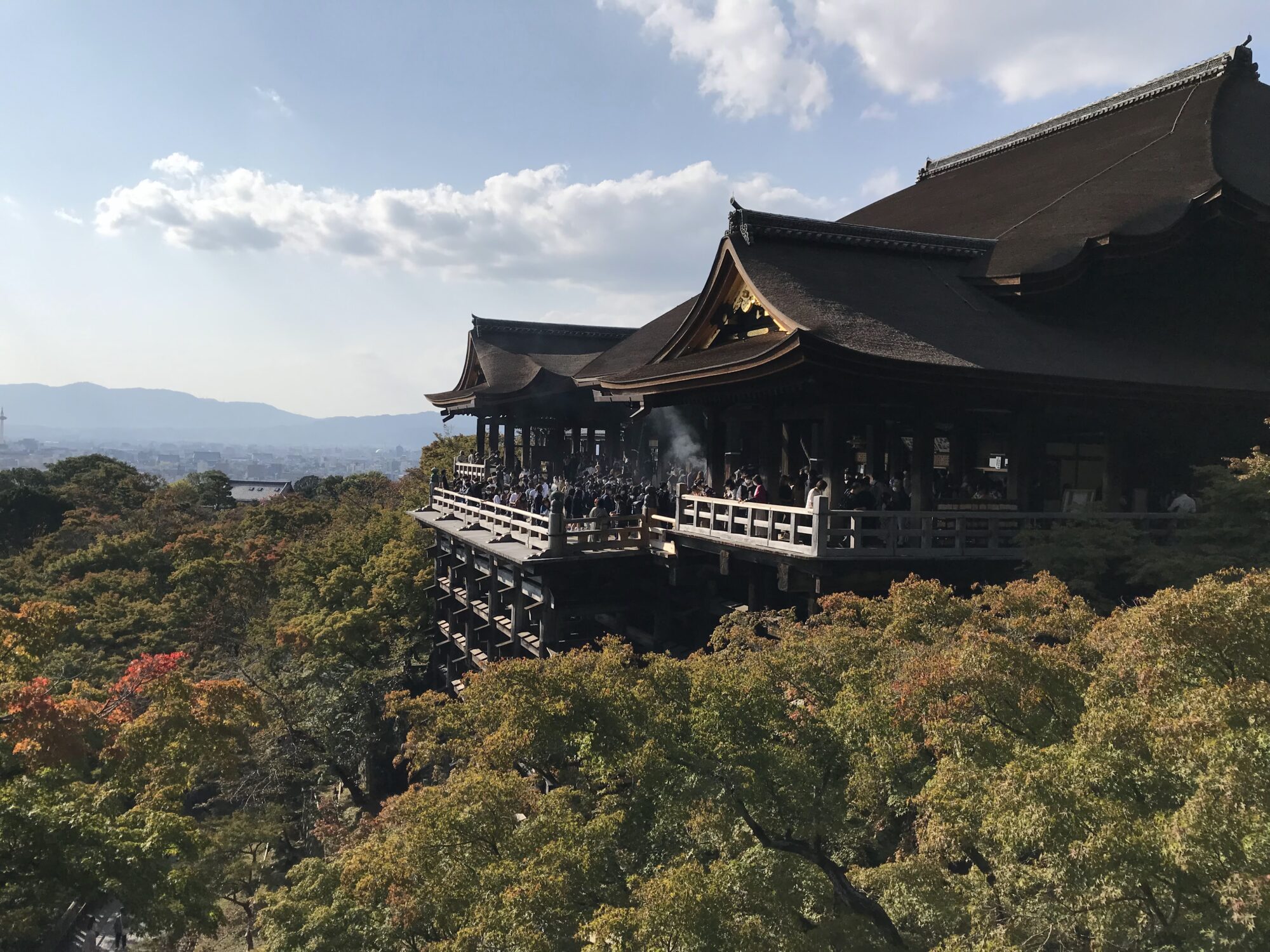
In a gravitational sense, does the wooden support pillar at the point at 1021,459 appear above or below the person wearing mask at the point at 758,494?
above

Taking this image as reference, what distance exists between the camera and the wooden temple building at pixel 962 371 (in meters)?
12.2

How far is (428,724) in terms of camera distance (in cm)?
1283

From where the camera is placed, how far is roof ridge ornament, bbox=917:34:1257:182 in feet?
63.3

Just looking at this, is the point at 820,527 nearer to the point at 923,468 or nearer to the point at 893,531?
the point at 893,531

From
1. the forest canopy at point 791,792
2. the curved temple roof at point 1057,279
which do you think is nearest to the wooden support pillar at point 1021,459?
the curved temple roof at point 1057,279

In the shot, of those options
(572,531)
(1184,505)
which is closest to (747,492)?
(572,531)

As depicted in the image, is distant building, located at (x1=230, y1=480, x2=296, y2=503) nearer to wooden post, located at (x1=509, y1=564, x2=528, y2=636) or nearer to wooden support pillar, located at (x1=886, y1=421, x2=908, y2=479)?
wooden post, located at (x1=509, y1=564, x2=528, y2=636)

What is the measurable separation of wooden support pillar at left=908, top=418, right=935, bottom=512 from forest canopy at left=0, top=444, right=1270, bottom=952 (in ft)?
7.41

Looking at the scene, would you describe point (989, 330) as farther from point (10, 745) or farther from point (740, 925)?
point (10, 745)

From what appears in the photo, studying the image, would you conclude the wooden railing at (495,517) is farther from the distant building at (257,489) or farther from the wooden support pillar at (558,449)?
the distant building at (257,489)

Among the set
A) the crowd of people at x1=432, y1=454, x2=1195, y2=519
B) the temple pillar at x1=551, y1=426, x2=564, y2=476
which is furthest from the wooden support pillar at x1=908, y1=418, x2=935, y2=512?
the temple pillar at x1=551, y1=426, x2=564, y2=476

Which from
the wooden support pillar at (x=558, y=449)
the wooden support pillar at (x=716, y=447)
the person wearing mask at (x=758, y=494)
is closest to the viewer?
the person wearing mask at (x=758, y=494)

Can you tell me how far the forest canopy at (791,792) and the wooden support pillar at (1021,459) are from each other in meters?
2.48

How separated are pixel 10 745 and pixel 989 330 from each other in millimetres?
16925
